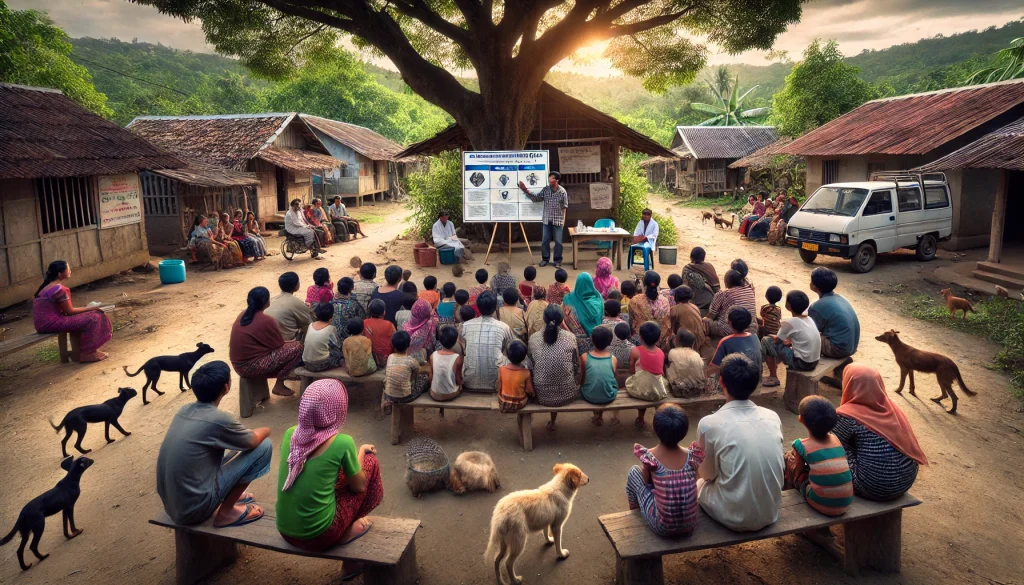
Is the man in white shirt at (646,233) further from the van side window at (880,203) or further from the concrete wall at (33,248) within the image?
the concrete wall at (33,248)

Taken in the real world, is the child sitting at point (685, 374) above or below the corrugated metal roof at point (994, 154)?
below

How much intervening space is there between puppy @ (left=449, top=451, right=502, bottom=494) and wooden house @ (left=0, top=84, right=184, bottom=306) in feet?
30.1

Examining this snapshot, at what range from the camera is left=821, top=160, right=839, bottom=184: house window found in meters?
19.1

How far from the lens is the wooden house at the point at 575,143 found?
15492mm

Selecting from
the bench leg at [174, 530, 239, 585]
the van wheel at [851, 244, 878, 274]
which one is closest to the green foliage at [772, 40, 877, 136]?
the van wheel at [851, 244, 878, 274]

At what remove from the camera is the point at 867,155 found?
1714cm

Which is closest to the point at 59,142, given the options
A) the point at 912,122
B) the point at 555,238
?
the point at 555,238

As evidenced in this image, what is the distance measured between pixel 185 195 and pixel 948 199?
1933 centimetres

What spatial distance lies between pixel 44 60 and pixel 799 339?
3254cm

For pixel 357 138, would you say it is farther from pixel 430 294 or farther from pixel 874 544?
pixel 874 544

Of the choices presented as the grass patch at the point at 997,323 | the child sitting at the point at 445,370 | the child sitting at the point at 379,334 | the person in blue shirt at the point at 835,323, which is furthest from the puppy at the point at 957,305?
the child sitting at the point at 379,334

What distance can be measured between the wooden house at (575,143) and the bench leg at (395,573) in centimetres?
1274

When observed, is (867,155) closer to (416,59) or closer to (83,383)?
(416,59)

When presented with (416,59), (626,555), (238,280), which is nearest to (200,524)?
(626,555)
